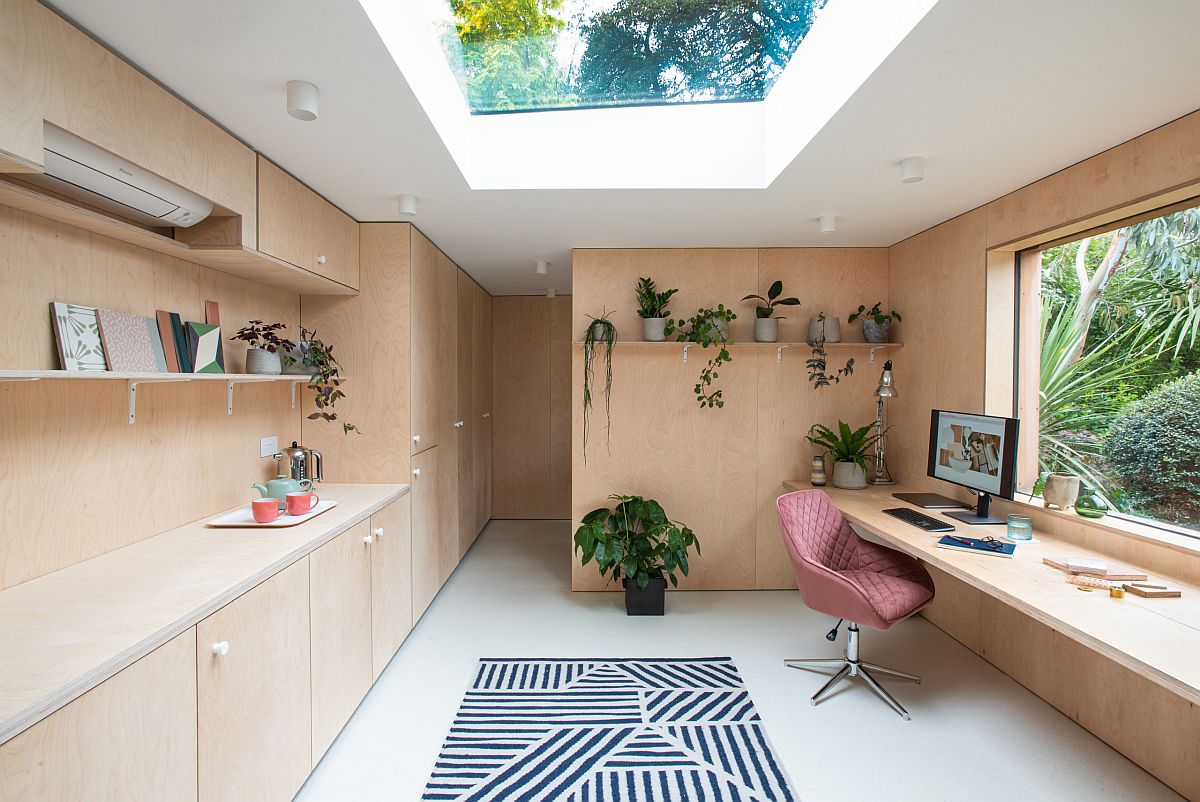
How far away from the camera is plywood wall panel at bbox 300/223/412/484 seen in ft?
10.4

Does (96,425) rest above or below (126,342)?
below

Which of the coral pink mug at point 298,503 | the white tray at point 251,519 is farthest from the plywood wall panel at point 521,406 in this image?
the coral pink mug at point 298,503

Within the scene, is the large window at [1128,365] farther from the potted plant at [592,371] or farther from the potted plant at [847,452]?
the potted plant at [592,371]

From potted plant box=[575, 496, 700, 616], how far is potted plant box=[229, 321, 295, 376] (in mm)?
1931

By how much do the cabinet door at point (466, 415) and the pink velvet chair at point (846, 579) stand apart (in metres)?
2.57

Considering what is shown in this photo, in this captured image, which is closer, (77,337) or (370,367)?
(77,337)

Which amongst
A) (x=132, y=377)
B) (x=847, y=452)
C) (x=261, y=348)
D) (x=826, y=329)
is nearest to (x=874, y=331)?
(x=826, y=329)

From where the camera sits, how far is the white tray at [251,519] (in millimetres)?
2221

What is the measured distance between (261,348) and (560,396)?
357 centimetres

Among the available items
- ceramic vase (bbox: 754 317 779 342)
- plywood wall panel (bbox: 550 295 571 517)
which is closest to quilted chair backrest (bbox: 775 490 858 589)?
ceramic vase (bbox: 754 317 779 342)

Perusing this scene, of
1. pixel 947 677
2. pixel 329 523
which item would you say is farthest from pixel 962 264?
pixel 329 523

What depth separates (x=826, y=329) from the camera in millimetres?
3758

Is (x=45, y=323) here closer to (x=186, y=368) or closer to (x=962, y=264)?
(x=186, y=368)

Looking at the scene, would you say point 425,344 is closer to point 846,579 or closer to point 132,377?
point 132,377
